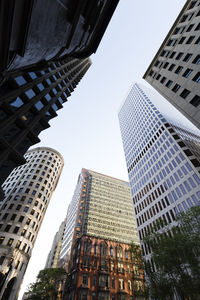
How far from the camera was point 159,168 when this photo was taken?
52125 mm

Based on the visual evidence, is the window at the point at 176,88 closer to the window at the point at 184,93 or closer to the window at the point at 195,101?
the window at the point at 184,93

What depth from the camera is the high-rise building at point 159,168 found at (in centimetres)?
3968

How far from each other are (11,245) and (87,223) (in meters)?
42.8

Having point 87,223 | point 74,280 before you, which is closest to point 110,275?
point 74,280

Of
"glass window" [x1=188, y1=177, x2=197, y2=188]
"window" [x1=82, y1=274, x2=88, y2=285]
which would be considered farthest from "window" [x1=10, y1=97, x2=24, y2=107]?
"window" [x1=82, y1=274, x2=88, y2=285]

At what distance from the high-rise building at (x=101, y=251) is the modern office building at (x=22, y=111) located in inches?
1397

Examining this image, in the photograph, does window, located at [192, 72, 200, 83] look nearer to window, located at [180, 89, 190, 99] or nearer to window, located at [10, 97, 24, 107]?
window, located at [180, 89, 190, 99]

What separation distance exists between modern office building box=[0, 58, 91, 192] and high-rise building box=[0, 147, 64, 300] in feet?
94.2

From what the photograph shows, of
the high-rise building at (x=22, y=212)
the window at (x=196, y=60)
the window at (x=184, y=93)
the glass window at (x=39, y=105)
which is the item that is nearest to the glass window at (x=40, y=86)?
the glass window at (x=39, y=105)

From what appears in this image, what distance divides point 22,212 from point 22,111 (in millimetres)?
38246

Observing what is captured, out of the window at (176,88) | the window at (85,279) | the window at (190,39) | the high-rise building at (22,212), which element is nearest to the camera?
the window at (190,39)

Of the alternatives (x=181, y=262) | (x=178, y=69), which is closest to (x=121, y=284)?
(x=181, y=262)

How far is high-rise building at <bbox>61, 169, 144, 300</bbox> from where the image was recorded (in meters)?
45.1

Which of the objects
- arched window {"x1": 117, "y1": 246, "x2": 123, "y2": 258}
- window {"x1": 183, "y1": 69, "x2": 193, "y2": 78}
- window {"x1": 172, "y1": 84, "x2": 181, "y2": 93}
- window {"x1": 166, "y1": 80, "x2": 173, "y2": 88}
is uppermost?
window {"x1": 166, "y1": 80, "x2": 173, "y2": 88}
